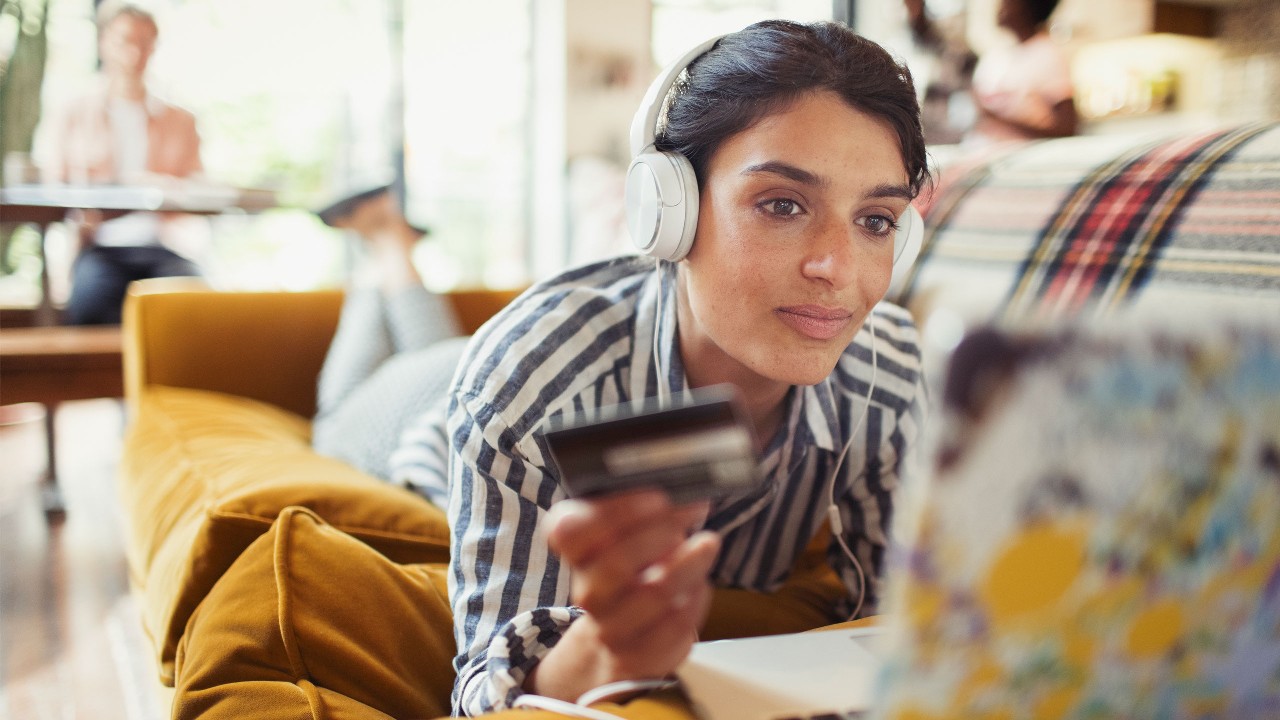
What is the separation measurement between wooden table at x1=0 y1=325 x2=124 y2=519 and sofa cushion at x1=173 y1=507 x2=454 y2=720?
5.68 feet

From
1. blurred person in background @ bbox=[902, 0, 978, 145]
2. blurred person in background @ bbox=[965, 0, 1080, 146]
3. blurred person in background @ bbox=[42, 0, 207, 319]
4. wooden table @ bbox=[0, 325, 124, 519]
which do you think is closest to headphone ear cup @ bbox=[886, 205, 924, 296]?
blurred person in background @ bbox=[965, 0, 1080, 146]

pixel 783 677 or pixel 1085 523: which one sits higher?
pixel 1085 523

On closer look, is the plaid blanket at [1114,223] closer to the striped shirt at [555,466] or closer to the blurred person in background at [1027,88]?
the striped shirt at [555,466]

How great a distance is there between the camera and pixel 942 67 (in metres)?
4.99

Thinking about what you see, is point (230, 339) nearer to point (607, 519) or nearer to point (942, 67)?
point (607, 519)

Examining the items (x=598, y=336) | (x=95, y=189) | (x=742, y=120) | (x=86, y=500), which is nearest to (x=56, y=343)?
(x=86, y=500)

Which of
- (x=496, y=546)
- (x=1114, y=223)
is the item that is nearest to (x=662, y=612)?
(x=496, y=546)

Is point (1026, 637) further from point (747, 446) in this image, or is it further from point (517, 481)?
point (517, 481)

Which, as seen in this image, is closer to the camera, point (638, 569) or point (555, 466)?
point (638, 569)

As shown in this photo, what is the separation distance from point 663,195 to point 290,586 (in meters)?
0.43

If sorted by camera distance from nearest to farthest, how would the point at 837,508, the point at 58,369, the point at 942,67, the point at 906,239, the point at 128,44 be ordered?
the point at 906,239, the point at 837,508, the point at 58,369, the point at 128,44, the point at 942,67

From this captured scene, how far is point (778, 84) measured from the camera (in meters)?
0.72

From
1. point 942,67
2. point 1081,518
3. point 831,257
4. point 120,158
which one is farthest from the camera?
point 942,67

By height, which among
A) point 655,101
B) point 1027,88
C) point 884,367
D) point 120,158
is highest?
point 1027,88
